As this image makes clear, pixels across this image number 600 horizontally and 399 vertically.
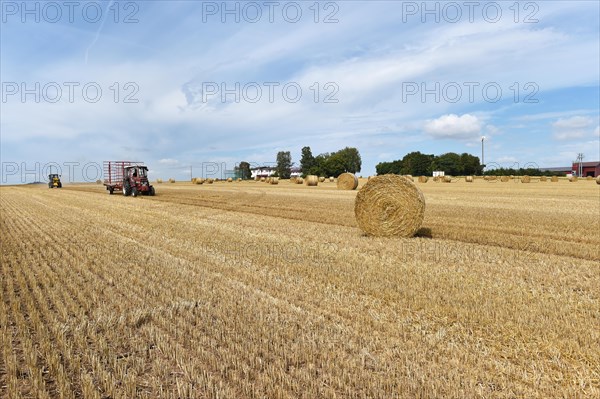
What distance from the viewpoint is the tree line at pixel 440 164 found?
113 m

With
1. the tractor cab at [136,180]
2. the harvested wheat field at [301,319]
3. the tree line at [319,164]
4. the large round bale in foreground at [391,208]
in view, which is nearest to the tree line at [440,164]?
the tree line at [319,164]

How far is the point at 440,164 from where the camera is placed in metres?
114

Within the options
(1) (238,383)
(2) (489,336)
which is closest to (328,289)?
(2) (489,336)

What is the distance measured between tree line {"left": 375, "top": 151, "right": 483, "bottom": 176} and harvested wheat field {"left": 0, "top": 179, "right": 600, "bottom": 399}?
105 meters

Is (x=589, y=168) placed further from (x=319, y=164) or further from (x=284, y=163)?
(x=284, y=163)

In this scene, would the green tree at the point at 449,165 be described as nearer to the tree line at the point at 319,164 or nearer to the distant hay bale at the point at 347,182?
the tree line at the point at 319,164

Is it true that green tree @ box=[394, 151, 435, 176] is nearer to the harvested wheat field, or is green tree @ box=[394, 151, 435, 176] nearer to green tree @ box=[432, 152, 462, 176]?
green tree @ box=[432, 152, 462, 176]

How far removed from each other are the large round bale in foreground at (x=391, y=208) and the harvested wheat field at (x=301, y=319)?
1538 millimetres

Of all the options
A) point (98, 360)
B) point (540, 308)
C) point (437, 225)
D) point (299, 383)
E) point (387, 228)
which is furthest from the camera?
point (437, 225)

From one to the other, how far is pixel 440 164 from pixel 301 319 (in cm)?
11610

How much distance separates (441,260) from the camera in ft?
25.6

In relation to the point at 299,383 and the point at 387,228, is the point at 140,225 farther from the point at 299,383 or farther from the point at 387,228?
the point at 299,383

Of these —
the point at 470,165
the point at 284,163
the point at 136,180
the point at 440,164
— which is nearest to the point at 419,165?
the point at 440,164

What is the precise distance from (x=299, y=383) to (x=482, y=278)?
419cm
